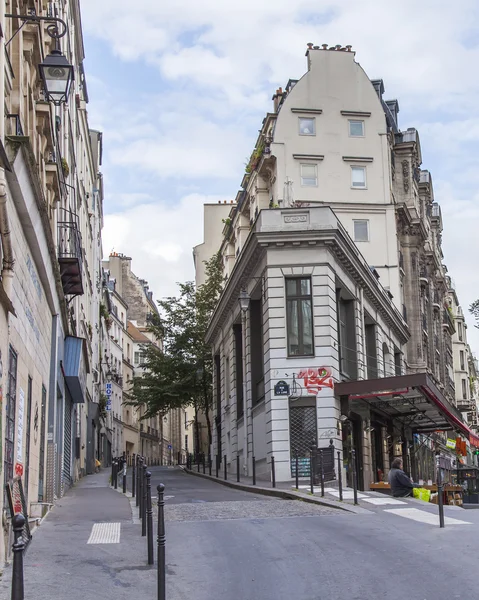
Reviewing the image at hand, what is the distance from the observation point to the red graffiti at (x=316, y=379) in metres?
28.9

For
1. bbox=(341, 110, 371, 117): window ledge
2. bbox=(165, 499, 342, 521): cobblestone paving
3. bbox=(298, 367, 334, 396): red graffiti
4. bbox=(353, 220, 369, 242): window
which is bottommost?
bbox=(165, 499, 342, 521): cobblestone paving

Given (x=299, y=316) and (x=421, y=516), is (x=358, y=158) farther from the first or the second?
(x=421, y=516)

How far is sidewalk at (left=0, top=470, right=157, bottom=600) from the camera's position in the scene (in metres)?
9.37

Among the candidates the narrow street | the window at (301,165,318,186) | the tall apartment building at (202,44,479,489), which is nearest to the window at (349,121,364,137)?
the tall apartment building at (202,44,479,489)

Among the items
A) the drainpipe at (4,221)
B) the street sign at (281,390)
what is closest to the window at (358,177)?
the street sign at (281,390)

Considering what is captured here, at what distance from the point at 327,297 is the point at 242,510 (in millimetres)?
13113

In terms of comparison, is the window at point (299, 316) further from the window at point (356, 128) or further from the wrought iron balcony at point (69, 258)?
the window at point (356, 128)

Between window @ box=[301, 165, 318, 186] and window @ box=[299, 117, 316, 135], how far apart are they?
1.67 m

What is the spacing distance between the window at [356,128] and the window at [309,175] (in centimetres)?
265

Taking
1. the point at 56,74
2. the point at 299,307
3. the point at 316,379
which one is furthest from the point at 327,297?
the point at 56,74

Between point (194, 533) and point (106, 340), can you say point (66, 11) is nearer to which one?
point (194, 533)

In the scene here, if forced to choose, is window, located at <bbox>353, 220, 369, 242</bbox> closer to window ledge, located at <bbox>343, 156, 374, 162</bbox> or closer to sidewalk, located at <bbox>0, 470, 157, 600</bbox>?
window ledge, located at <bbox>343, 156, 374, 162</bbox>

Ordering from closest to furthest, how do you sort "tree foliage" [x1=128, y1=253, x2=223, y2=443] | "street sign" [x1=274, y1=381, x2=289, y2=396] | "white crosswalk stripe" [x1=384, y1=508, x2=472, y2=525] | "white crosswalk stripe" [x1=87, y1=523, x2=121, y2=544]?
"white crosswalk stripe" [x1=87, y1=523, x2=121, y2=544] → "white crosswalk stripe" [x1=384, y1=508, x2=472, y2=525] → "street sign" [x1=274, y1=381, x2=289, y2=396] → "tree foliage" [x1=128, y1=253, x2=223, y2=443]

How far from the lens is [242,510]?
17.6 m
